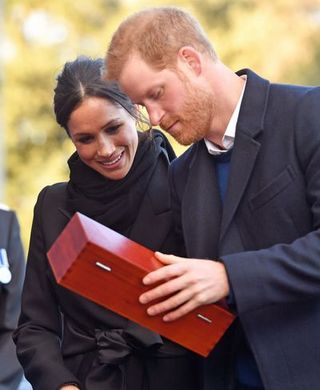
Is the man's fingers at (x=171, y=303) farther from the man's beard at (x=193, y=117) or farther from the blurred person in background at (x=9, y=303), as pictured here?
the blurred person in background at (x=9, y=303)

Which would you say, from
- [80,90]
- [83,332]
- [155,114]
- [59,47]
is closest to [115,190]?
[80,90]

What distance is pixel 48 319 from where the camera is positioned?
2.64 m

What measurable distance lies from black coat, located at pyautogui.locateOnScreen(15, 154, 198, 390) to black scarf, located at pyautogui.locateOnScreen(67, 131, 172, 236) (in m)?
0.03

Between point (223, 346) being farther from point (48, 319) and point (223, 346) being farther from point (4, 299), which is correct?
point (4, 299)

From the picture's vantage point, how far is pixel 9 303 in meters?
3.23

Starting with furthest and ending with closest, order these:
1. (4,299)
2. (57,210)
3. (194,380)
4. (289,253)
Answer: (4,299) < (57,210) < (194,380) < (289,253)

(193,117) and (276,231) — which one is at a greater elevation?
(193,117)

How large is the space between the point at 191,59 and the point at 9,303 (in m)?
1.38

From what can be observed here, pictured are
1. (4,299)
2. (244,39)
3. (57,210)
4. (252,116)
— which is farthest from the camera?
(244,39)

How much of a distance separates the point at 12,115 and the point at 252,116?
10.2 metres

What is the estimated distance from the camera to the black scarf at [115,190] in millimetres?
2645

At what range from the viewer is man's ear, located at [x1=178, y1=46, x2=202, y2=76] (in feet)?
7.18

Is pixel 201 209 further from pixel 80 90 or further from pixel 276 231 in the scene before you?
pixel 80 90

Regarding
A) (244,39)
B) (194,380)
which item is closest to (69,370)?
(194,380)
